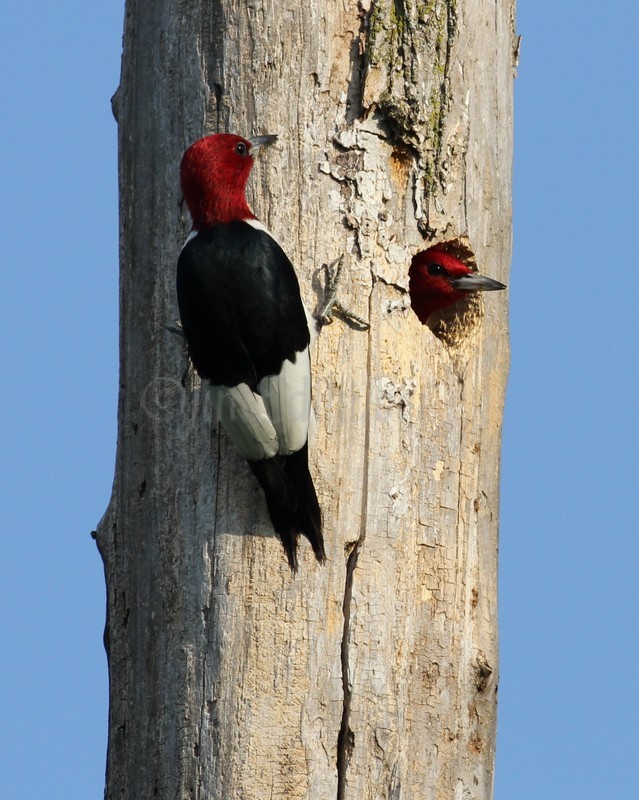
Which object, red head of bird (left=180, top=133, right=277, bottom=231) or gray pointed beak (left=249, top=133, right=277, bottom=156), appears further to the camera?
gray pointed beak (left=249, top=133, right=277, bottom=156)

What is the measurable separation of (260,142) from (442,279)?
0.93 meters

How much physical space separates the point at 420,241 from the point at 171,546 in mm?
1262

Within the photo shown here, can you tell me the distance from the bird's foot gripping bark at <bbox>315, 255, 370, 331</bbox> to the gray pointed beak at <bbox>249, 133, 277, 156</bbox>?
41 cm

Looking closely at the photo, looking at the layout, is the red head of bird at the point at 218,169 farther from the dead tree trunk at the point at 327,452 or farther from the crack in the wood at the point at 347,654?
the crack in the wood at the point at 347,654

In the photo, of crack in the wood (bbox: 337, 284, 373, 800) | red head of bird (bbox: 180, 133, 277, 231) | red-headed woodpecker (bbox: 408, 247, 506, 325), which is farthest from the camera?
red-headed woodpecker (bbox: 408, 247, 506, 325)

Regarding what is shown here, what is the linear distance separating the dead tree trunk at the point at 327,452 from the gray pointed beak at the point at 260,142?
0.05 m

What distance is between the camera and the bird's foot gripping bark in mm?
4758

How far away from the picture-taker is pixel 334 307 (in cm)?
479

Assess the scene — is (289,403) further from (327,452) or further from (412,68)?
(412,68)

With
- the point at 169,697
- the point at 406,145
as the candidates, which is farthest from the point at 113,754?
the point at 406,145

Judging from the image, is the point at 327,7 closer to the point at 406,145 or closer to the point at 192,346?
the point at 406,145

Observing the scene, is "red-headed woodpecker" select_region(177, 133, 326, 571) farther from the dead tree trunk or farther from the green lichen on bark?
the green lichen on bark

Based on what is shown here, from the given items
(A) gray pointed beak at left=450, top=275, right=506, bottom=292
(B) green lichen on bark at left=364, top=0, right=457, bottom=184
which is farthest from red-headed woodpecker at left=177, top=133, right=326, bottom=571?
(A) gray pointed beak at left=450, top=275, right=506, bottom=292

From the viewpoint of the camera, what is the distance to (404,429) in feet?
15.8
